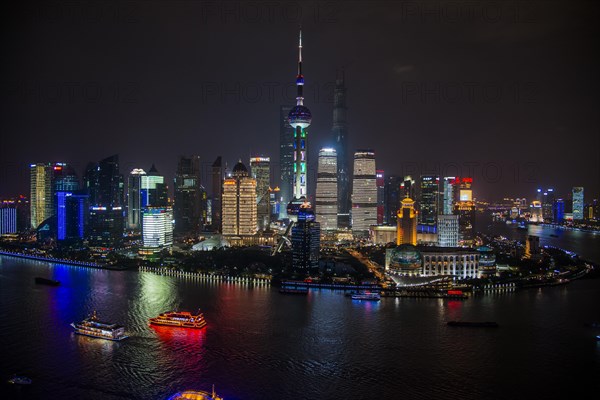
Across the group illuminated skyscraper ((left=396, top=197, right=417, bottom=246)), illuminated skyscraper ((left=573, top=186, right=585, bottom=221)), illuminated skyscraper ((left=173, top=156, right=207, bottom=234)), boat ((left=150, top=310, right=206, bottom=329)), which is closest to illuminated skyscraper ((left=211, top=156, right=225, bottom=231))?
illuminated skyscraper ((left=173, top=156, right=207, bottom=234))

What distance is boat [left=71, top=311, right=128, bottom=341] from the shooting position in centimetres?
1322

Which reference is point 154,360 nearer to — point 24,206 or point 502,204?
point 24,206

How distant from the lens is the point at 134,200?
4594 cm

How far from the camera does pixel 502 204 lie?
90.0m

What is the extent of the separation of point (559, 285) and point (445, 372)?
500 inches

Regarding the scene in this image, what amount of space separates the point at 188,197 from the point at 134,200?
717 centimetres

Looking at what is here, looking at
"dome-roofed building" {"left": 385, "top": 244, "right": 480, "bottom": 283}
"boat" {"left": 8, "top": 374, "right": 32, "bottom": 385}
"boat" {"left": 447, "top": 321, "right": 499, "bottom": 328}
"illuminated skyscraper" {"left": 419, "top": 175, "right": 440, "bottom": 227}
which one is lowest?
"boat" {"left": 8, "top": 374, "right": 32, "bottom": 385}

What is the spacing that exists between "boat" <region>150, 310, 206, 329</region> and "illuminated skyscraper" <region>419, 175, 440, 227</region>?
84.9 ft

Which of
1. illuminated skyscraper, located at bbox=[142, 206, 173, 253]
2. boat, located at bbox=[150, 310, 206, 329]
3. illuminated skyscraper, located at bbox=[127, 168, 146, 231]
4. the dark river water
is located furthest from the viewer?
illuminated skyscraper, located at bbox=[127, 168, 146, 231]

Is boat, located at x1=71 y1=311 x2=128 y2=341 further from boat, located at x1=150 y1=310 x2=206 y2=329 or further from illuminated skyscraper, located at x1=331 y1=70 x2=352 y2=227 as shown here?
illuminated skyscraper, located at x1=331 y1=70 x2=352 y2=227

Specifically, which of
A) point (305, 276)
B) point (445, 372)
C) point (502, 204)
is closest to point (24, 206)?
point (305, 276)

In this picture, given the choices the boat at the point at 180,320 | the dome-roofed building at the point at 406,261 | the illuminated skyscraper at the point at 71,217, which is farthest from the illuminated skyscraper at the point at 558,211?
the boat at the point at 180,320

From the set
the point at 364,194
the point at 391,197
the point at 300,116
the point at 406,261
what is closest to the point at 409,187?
the point at 364,194

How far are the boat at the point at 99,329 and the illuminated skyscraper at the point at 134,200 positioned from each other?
32626mm
